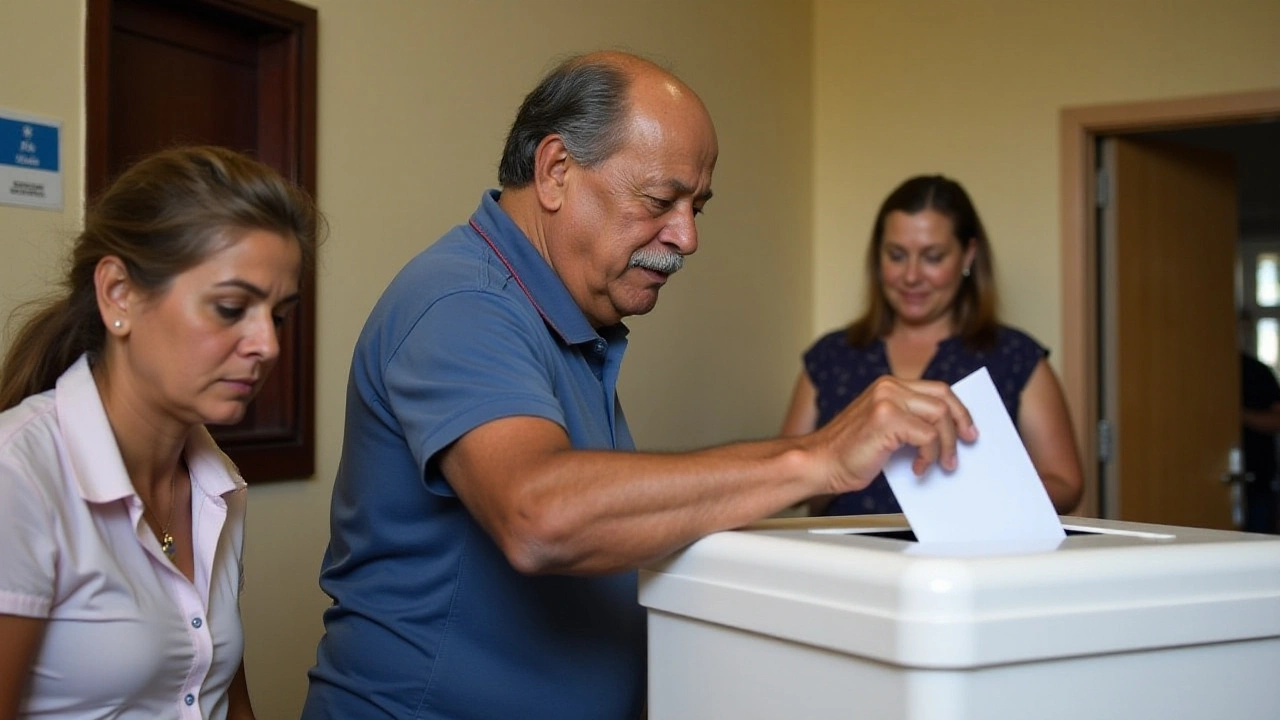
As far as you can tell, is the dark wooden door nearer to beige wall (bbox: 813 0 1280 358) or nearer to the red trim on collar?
the red trim on collar

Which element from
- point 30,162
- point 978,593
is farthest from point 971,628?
point 30,162

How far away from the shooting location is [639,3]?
3.04 meters

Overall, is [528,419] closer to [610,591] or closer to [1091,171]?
[610,591]

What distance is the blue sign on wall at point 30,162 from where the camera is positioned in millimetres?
1728

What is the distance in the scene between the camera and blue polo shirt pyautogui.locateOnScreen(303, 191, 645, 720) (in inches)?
46.0

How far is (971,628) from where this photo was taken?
83cm

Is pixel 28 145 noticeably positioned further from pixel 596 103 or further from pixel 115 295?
pixel 596 103

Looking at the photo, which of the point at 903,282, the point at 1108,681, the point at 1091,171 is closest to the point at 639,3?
the point at 903,282

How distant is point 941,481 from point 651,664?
290 mm

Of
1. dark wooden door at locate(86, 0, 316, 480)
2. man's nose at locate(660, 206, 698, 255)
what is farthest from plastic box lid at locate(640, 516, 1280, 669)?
dark wooden door at locate(86, 0, 316, 480)

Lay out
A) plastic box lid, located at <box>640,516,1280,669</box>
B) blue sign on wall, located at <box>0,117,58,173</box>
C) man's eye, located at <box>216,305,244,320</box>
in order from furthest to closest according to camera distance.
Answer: blue sign on wall, located at <box>0,117,58,173</box>, man's eye, located at <box>216,305,244,320</box>, plastic box lid, located at <box>640,516,1280,669</box>

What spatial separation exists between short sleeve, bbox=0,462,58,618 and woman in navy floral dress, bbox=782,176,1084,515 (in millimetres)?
1768

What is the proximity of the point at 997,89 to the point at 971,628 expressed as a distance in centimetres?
298

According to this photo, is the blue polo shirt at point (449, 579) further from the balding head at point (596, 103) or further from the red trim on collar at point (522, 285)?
the balding head at point (596, 103)
